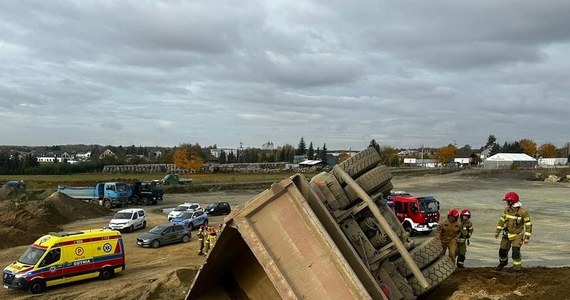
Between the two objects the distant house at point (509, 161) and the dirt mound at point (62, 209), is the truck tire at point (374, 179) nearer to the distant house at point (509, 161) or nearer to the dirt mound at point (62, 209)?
the dirt mound at point (62, 209)

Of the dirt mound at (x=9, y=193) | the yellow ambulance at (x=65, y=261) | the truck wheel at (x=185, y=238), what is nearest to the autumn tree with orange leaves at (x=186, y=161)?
the dirt mound at (x=9, y=193)

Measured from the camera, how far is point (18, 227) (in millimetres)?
26312

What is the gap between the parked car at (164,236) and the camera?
22609mm

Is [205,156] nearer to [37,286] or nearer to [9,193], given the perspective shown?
[9,193]

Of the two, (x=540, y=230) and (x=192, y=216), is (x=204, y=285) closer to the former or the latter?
(x=192, y=216)

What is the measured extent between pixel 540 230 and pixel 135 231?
23.7 metres

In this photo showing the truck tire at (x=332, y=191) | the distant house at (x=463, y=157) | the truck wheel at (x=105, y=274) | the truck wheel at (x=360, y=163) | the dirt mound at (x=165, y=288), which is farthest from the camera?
the distant house at (x=463, y=157)

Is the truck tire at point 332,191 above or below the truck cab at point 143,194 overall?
above

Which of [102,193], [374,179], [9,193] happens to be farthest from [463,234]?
[9,193]

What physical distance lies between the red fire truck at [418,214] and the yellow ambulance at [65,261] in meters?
13.7

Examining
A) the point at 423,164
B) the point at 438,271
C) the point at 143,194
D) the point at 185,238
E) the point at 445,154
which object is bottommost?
the point at 185,238

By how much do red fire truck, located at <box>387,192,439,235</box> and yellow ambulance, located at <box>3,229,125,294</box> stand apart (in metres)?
13.7

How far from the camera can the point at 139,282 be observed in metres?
14.0

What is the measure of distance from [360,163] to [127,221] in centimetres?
2205
